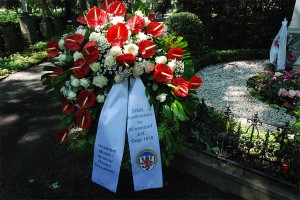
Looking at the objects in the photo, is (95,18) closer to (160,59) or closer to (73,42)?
(73,42)

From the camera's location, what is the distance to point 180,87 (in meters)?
2.69

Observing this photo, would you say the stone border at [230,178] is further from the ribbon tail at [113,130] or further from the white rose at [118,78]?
the white rose at [118,78]

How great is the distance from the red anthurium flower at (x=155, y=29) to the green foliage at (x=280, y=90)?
3.60 metres

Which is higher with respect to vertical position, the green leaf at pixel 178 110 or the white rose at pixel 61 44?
the white rose at pixel 61 44

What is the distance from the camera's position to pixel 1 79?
7.55 m

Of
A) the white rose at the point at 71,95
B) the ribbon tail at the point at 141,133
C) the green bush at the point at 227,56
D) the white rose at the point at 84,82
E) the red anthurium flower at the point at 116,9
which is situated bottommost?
the green bush at the point at 227,56

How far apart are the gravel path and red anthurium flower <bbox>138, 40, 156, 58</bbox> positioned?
72.1 inches

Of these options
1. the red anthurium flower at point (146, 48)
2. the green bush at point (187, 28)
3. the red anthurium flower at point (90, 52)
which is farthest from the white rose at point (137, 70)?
the green bush at point (187, 28)

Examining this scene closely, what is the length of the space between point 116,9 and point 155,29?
0.47 meters

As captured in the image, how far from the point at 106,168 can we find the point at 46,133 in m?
2.19

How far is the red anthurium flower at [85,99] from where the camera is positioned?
2.62 m

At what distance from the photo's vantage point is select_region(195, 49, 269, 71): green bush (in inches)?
331

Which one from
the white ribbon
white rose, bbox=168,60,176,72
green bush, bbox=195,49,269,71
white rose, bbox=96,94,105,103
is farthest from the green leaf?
green bush, bbox=195,49,269,71

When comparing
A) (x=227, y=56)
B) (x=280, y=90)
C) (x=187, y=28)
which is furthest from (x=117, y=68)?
(x=227, y=56)
